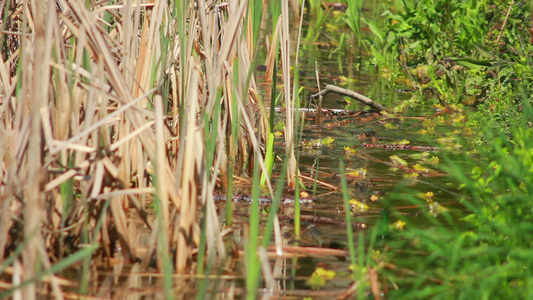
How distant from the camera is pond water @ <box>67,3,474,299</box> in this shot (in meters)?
2.64

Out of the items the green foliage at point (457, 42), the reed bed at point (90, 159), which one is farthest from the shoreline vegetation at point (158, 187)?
the green foliage at point (457, 42)

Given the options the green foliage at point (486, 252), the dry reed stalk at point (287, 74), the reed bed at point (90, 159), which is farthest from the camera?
the dry reed stalk at point (287, 74)

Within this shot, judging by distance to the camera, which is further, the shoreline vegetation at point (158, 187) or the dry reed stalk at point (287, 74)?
the dry reed stalk at point (287, 74)

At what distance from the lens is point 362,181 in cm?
388

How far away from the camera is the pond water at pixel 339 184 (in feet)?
8.68

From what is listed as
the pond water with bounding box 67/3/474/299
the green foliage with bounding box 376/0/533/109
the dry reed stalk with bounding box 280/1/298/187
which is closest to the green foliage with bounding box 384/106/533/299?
the pond water with bounding box 67/3/474/299

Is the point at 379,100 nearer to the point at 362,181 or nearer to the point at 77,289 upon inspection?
the point at 362,181

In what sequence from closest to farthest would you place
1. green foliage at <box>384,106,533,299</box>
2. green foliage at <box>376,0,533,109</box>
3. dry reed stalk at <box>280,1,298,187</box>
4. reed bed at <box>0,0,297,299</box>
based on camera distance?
green foliage at <box>384,106,533,299</box> → reed bed at <box>0,0,297,299</box> → dry reed stalk at <box>280,1,298,187</box> → green foliage at <box>376,0,533,109</box>

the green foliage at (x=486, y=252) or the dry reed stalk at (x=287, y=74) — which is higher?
A: the dry reed stalk at (x=287, y=74)

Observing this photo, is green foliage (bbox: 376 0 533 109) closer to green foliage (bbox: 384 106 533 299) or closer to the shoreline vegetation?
the shoreline vegetation

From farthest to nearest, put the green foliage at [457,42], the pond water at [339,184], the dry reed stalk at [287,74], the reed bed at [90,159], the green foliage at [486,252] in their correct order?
1. the green foliage at [457,42]
2. the dry reed stalk at [287,74]
3. the pond water at [339,184]
4. the reed bed at [90,159]
5. the green foliage at [486,252]

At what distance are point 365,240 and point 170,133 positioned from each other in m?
0.99

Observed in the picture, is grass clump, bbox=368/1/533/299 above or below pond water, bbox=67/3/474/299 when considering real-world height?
above

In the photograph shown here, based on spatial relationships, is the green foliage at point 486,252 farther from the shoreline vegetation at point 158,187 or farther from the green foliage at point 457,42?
the green foliage at point 457,42
